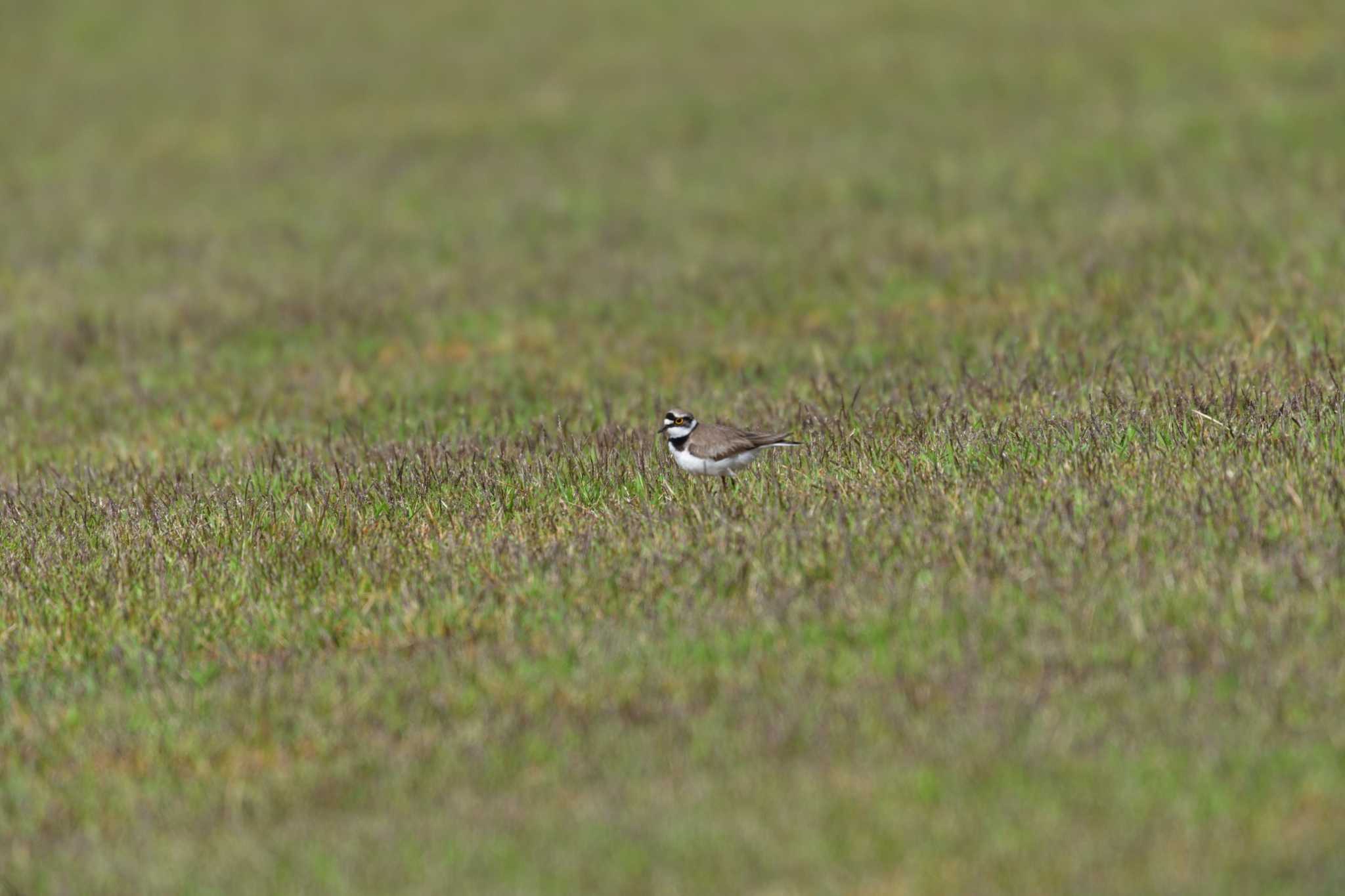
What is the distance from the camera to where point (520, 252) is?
20.9 m

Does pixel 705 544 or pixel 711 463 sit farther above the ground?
pixel 705 544

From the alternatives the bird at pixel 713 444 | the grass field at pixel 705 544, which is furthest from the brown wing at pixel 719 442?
the grass field at pixel 705 544

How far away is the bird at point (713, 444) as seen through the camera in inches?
369

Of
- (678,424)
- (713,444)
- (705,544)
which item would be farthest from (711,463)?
(705,544)

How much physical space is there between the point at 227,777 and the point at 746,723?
1962 mm

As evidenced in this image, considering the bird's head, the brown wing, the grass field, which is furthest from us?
the bird's head

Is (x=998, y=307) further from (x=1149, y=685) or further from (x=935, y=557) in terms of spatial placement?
(x=1149, y=685)

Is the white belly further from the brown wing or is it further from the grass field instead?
the grass field

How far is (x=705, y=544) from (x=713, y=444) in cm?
127

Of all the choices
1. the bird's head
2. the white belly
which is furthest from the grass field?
the bird's head

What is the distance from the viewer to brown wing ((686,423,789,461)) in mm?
9359

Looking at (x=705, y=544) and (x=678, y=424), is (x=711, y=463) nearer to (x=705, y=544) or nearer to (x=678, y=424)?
(x=678, y=424)

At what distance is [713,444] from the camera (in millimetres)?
9391

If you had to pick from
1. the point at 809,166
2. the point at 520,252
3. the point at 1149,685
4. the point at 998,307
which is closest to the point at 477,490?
the point at 1149,685
